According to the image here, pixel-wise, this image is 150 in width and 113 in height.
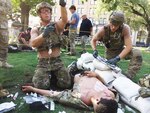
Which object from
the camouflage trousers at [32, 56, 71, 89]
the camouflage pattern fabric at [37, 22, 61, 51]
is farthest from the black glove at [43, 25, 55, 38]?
the camouflage trousers at [32, 56, 71, 89]

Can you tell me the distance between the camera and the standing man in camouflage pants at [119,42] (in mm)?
4973

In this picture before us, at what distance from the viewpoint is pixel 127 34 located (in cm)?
510

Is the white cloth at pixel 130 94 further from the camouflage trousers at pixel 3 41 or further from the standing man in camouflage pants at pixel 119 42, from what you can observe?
the camouflage trousers at pixel 3 41

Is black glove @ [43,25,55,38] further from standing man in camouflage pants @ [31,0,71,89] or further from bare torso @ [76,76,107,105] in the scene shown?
bare torso @ [76,76,107,105]

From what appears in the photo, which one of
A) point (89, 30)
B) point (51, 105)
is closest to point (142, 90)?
point (51, 105)

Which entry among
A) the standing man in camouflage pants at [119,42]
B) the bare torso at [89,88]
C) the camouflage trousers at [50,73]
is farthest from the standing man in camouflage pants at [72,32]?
the bare torso at [89,88]

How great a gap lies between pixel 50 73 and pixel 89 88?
939 millimetres

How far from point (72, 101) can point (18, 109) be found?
27.7 inches

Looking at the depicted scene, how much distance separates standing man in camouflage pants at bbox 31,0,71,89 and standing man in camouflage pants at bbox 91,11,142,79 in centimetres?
86

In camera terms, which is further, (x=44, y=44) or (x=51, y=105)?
(x=44, y=44)

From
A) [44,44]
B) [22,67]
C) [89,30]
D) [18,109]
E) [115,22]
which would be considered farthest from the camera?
[89,30]

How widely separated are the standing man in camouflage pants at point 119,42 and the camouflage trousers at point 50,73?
0.81 meters

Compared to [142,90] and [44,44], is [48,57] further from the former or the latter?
[142,90]

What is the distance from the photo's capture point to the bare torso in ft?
12.4
